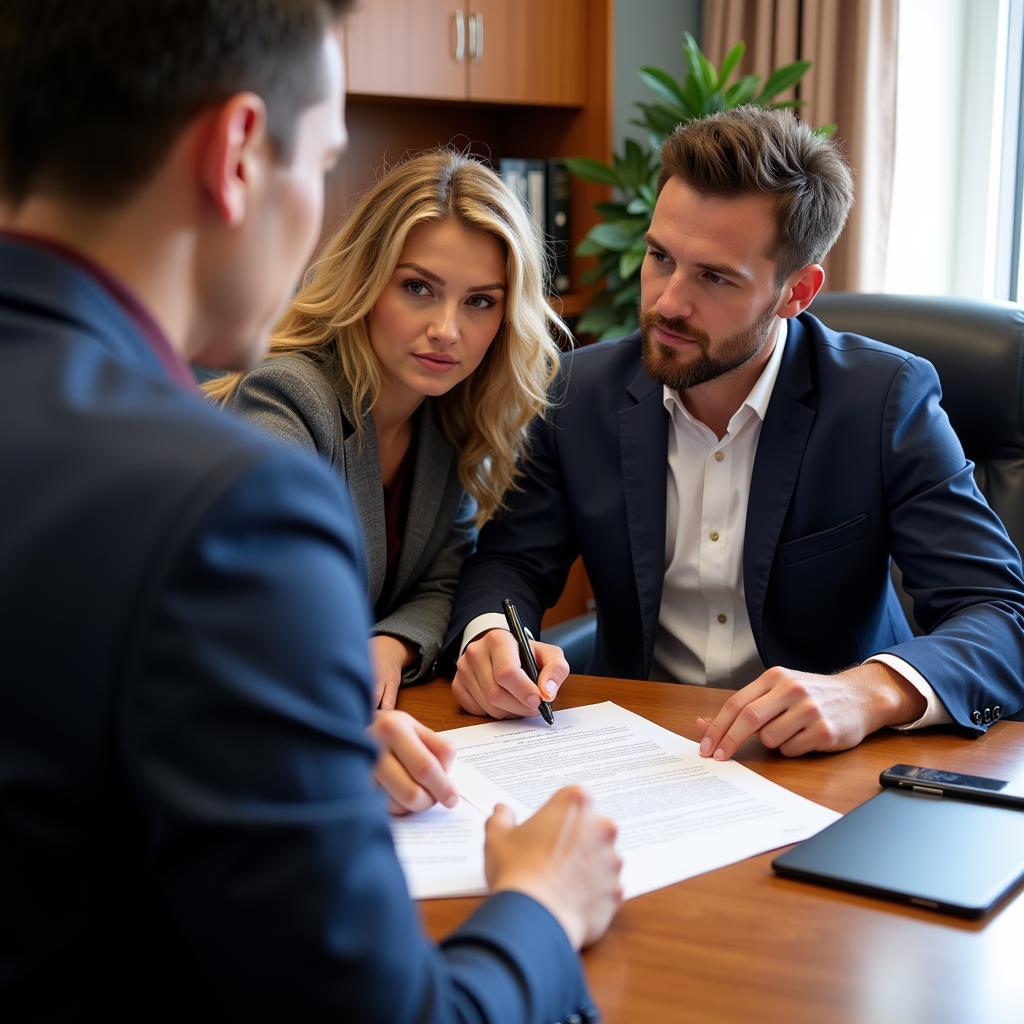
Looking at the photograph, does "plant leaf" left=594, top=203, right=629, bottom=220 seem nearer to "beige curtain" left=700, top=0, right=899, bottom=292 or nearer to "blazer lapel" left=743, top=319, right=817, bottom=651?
"beige curtain" left=700, top=0, right=899, bottom=292

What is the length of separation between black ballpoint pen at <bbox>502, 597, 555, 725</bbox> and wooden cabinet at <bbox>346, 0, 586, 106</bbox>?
1.82m

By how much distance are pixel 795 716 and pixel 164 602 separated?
2.96ft

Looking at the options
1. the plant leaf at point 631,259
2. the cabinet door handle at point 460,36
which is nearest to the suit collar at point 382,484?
the plant leaf at point 631,259

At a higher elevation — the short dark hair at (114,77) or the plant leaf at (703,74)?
the plant leaf at (703,74)

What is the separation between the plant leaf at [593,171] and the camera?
3436 millimetres

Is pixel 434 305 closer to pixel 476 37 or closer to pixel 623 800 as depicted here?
pixel 623 800

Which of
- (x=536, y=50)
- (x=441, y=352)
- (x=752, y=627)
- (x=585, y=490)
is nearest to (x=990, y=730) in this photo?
(x=752, y=627)

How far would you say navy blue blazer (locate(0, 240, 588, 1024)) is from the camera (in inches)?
22.7

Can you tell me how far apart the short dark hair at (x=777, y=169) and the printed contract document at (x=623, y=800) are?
0.87 metres

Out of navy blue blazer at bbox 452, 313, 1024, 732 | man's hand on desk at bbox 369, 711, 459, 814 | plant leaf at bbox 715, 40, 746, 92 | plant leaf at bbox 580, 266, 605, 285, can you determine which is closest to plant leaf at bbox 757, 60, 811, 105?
plant leaf at bbox 715, 40, 746, 92

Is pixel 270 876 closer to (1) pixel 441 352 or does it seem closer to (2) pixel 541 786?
(2) pixel 541 786

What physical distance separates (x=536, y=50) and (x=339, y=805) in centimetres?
318

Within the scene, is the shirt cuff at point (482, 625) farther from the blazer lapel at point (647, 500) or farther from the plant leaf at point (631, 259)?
the plant leaf at point (631, 259)

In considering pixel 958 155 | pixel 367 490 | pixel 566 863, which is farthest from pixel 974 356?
pixel 958 155
